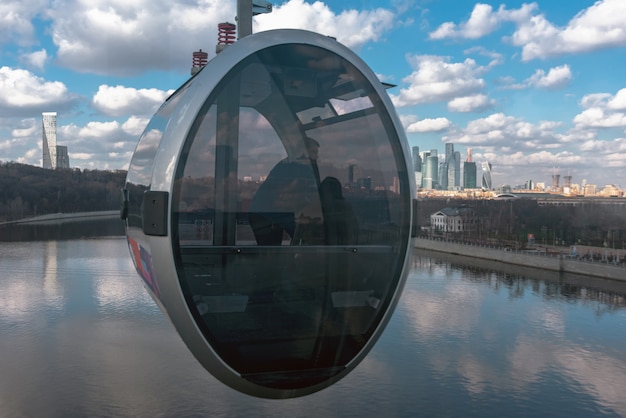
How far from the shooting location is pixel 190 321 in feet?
4.80

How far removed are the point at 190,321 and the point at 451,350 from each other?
10130mm

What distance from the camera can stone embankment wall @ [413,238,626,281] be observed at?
17.8m

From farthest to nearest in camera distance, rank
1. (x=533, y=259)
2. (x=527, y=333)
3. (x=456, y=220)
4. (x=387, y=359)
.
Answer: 1. (x=456, y=220)
2. (x=533, y=259)
3. (x=527, y=333)
4. (x=387, y=359)

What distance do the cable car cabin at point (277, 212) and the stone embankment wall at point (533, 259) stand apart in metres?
13.8

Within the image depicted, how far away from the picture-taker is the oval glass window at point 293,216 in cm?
154

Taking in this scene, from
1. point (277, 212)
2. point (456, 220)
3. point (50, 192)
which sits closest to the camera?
point (277, 212)

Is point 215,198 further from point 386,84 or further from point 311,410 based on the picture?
point 311,410

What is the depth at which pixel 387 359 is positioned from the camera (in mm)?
10023

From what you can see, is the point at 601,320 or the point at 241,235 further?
the point at 601,320

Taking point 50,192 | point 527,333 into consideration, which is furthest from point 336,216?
point 50,192

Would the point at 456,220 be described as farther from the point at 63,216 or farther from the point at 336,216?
the point at 63,216

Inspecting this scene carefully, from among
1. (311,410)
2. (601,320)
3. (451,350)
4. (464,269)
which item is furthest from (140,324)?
(464,269)

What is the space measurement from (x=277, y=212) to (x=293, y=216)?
0.18ft

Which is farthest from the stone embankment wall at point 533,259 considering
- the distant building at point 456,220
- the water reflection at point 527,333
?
the distant building at point 456,220
